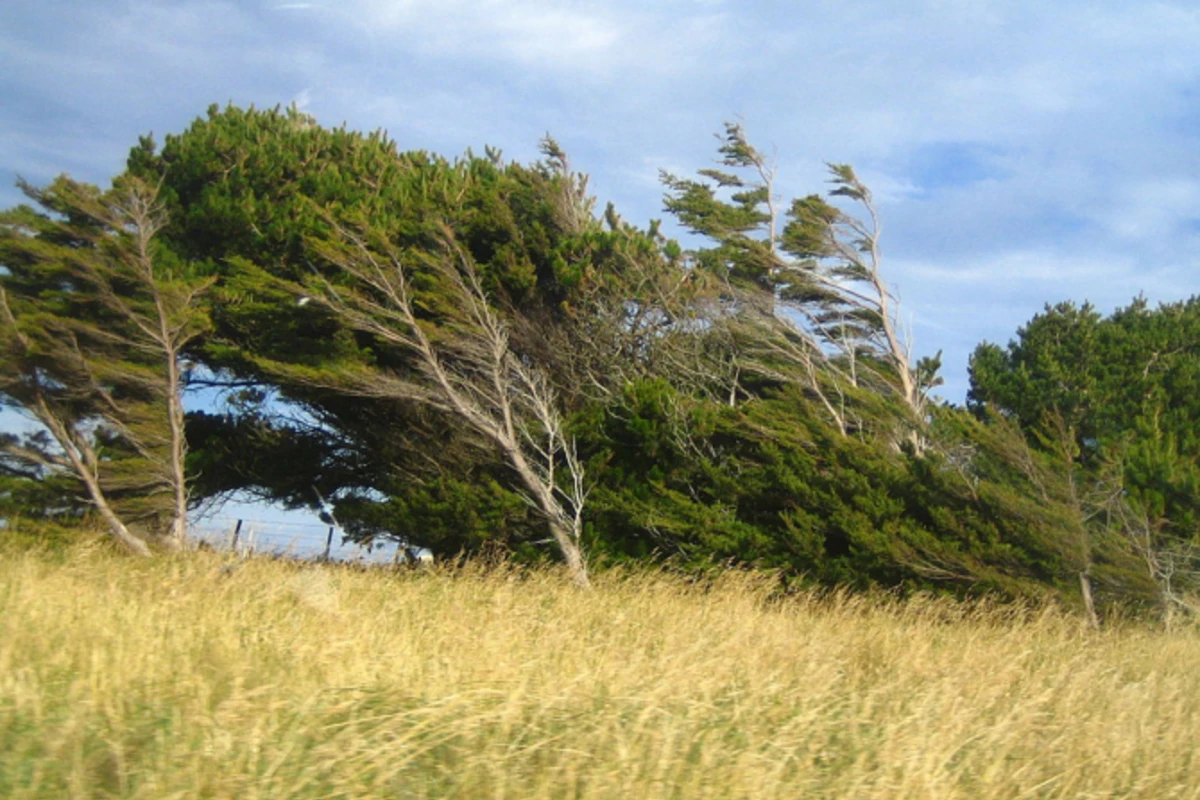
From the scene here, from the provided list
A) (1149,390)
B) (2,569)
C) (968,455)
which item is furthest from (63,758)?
(1149,390)

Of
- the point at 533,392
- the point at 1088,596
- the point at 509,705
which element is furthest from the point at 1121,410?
the point at 509,705

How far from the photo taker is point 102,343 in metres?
18.7

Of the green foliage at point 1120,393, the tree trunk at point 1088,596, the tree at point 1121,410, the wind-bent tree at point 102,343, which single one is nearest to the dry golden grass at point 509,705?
the tree trunk at point 1088,596

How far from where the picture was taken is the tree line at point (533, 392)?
16109 millimetres

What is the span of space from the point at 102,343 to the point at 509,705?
16.6m

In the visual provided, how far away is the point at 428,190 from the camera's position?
2216 cm

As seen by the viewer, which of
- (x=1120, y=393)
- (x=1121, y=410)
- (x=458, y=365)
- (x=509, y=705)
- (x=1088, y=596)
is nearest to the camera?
(x=509, y=705)

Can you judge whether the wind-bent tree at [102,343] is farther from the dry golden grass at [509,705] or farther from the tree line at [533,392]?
the dry golden grass at [509,705]

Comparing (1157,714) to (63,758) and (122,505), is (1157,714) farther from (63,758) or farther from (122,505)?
(122,505)

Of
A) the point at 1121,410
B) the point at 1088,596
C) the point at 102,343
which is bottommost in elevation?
the point at 1088,596

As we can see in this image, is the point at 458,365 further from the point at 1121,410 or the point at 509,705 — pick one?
the point at 509,705

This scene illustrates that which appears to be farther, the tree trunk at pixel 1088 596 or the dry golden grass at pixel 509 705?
the tree trunk at pixel 1088 596

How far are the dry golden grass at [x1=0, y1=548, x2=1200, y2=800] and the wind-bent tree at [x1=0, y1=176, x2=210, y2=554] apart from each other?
9.45 meters

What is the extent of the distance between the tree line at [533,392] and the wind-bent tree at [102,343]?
66 millimetres
